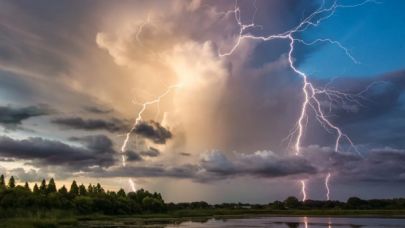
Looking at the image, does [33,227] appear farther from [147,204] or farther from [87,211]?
[147,204]

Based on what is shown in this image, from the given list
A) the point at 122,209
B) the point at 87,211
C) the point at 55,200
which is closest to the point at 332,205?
the point at 122,209

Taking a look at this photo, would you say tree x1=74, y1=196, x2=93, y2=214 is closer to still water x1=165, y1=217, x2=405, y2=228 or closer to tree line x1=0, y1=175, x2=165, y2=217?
tree line x1=0, y1=175, x2=165, y2=217

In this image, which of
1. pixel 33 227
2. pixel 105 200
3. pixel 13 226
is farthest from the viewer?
pixel 105 200

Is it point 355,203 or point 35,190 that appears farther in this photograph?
point 355,203

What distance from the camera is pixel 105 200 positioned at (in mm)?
95000

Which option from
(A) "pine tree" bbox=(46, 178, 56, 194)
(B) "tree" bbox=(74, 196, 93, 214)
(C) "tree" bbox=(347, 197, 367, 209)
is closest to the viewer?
(B) "tree" bbox=(74, 196, 93, 214)

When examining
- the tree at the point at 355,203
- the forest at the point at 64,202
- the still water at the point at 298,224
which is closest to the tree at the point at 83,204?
the forest at the point at 64,202

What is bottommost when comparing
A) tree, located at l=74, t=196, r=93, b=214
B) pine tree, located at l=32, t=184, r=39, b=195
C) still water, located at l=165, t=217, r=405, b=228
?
still water, located at l=165, t=217, r=405, b=228

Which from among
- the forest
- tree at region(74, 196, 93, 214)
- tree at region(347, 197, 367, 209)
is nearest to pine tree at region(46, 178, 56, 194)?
the forest

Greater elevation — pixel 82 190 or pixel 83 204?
pixel 82 190

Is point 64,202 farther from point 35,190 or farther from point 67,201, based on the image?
point 35,190

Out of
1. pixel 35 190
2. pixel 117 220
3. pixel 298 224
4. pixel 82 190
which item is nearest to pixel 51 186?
pixel 35 190

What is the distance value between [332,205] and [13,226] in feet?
627

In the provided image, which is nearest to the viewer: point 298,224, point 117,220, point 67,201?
point 298,224
